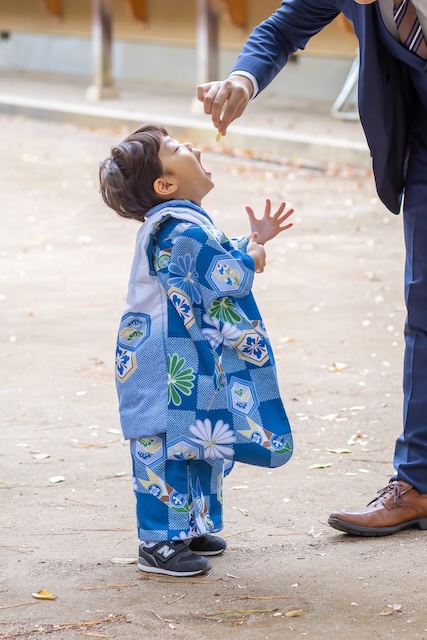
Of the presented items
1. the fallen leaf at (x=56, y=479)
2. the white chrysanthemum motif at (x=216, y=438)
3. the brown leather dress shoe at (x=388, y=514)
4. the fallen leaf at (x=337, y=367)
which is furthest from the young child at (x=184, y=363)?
the fallen leaf at (x=337, y=367)

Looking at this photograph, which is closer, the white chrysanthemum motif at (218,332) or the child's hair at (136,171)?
the white chrysanthemum motif at (218,332)

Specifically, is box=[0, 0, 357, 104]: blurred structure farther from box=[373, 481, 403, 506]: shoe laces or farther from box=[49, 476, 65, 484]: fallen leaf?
box=[373, 481, 403, 506]: shoe laces

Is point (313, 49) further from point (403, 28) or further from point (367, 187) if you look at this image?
point (403, 28)

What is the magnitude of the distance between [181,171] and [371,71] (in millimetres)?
595

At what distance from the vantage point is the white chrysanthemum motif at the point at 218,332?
3.04 meters

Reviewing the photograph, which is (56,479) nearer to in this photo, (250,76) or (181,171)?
(181,171)

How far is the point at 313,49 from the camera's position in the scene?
17750 millimetres

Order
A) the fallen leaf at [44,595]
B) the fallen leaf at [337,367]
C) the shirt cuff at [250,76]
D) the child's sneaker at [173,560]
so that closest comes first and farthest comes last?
1. the fallen leaf at [44,595]
2. the child's sneaker at [173,560]
3. the shirt cuff at [250,76]
4. the fallen leaf at [337,367]

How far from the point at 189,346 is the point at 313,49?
15.3 m

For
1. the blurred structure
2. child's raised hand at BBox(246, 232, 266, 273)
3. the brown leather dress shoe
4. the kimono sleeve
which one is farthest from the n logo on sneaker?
the blurred structure

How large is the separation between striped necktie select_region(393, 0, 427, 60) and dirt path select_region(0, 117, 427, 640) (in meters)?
1.36

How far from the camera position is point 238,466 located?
4156mm

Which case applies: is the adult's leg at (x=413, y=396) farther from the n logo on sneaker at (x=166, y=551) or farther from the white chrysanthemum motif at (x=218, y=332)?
the white chrysanthemum motif at (x=218, y=332)

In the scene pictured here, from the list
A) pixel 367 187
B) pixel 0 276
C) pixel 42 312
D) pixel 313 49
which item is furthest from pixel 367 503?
pixel 313 49
